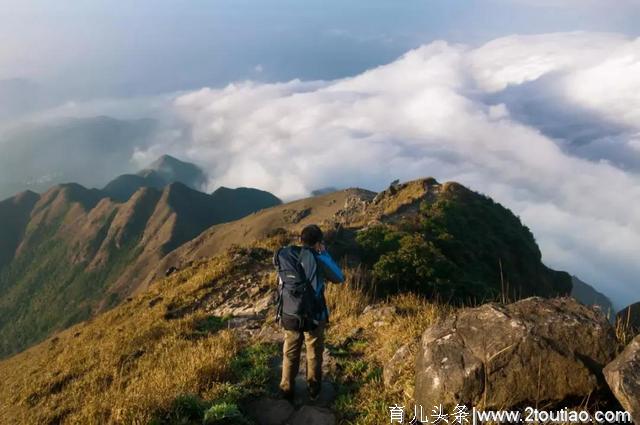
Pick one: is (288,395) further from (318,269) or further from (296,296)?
(318,269)

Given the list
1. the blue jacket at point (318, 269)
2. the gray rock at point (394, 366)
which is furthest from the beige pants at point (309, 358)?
the gray rock at point (394, 366)

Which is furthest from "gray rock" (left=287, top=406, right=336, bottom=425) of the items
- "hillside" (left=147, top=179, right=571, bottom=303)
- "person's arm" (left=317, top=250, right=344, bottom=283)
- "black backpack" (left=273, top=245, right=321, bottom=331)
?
"hillside" (left=147, top=179, right=571, bottom=303)

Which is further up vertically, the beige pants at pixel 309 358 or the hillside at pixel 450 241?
the beige pants at pixel 309 358

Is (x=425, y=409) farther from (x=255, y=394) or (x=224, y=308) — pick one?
(x=224, y=308)

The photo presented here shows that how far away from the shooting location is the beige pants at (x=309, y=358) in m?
8.12

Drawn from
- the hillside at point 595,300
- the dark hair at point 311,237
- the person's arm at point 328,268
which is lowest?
the hillside at point 595,300

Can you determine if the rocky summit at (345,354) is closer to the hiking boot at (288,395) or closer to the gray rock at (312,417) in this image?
the gray rock at (312,417)

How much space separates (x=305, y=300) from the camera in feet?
25.6

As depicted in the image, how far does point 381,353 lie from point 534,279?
35977mm

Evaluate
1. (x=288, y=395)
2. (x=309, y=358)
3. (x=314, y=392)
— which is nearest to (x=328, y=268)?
(x=309, y=358)

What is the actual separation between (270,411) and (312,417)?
0.74 metres

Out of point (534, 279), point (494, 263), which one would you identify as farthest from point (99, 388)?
point (534, 279)

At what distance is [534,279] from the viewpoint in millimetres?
40781

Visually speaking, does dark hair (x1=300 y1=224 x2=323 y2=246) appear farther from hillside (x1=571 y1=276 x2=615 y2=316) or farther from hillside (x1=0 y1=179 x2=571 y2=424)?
hillside (x1=571 y1=276 x2=615 y2=316)
